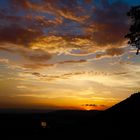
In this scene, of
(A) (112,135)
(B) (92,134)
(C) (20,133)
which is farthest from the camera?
(C) (20,133)

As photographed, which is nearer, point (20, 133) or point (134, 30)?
point (134, 30)

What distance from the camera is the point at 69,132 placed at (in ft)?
155

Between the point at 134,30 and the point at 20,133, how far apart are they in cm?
2902

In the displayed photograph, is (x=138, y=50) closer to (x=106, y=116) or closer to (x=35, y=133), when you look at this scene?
(x=106, y=116)

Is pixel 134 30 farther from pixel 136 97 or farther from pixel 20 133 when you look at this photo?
pixel 20 133

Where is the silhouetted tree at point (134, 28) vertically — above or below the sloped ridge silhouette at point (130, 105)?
above

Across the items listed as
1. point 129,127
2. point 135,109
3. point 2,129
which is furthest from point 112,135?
point 2,129

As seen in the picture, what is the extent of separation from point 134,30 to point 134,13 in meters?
2.70

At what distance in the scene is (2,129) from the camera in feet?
197

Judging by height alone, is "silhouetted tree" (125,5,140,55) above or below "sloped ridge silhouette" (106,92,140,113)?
above

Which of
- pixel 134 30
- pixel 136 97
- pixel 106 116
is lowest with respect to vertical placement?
pixel 106 116

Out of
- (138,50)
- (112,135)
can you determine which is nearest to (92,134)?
(112,135)

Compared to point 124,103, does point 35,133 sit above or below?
below

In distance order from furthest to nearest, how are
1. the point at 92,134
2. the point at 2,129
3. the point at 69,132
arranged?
1. the point at 2,129
2. the point at 69,132
3. the point at 92,134
